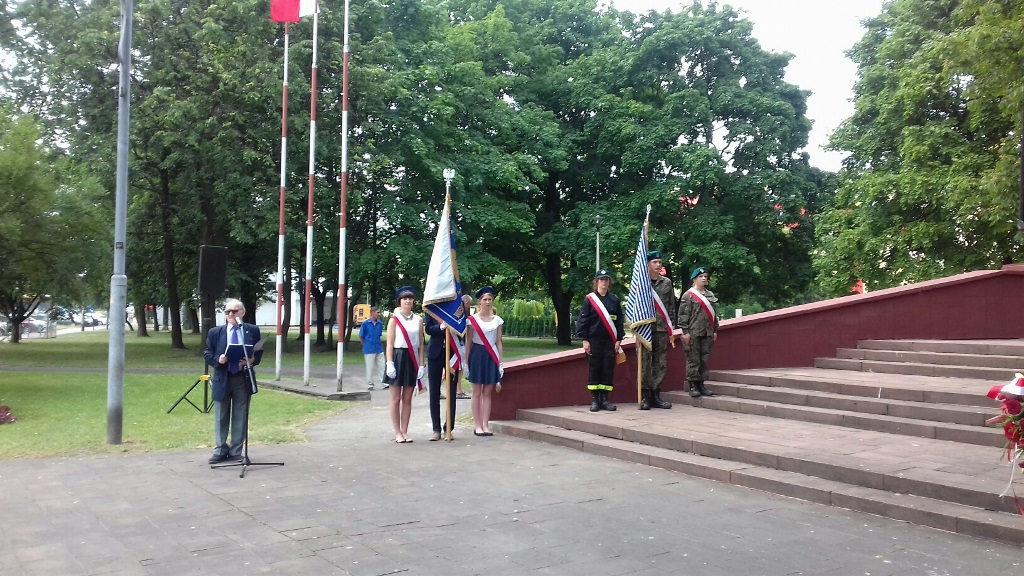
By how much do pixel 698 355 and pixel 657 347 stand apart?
2.00 feet

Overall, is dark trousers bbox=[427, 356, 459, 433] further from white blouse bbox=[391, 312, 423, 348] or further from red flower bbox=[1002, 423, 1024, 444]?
red flower bbox=[1002, 423, 1024, 444]

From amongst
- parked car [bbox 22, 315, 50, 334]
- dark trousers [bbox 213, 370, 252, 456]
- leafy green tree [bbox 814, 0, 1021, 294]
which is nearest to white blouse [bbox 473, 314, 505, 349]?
dark trousers [bbox 213, 370, 252, 456]

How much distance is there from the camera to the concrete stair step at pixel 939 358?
11.3 metres

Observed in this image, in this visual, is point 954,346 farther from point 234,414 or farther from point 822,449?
point 234,414

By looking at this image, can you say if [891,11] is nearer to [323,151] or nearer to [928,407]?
[323,151]

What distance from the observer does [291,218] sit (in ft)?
87.0

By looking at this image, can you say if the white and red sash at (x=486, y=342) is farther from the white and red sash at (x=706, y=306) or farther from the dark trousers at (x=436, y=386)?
the white and red sash at (x=706, y=306)

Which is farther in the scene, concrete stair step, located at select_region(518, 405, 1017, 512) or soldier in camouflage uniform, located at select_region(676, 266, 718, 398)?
soldier in camouflage uniform, located at select_region(676, 266, 718, 398)

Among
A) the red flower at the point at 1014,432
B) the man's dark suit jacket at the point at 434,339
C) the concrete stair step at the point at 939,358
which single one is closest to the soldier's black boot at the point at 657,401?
the man's dark suit jacket at the point at 434,339

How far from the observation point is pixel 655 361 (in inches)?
454

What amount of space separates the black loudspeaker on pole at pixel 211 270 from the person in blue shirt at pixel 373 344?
4.26 metres

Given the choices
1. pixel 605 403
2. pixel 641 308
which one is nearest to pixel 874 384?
pixel 641 308

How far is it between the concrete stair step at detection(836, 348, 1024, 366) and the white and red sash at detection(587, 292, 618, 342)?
15.6 feet

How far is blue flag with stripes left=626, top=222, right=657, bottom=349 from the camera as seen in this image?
37.2ft
